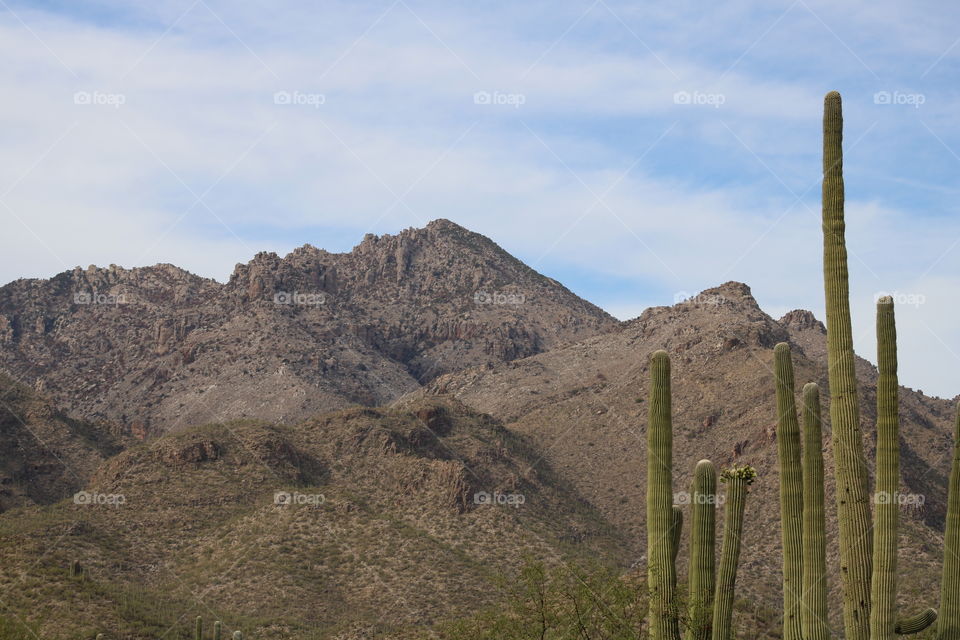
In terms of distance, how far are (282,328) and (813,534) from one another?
9763 cm

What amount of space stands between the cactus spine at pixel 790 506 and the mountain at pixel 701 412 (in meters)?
27.5

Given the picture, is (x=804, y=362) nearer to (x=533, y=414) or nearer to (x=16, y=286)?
(x=533, y=414)

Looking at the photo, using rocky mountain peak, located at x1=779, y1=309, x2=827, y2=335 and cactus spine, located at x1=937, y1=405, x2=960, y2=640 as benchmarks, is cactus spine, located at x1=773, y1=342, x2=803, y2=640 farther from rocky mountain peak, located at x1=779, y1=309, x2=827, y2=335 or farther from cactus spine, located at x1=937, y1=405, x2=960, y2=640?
rocky mountain peak, located at x1=779, y1=309, x2=827, y2=335

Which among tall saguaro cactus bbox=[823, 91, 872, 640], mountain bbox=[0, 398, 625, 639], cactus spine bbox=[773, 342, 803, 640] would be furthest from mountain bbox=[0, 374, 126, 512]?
tall saguaro cactus bbox=[823, 91, 872, 640]

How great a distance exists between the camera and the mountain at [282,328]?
106312 millimetres

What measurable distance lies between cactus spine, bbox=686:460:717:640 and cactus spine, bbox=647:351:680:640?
76 cm

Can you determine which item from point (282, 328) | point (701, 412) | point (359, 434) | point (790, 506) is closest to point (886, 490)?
point (790, 506)

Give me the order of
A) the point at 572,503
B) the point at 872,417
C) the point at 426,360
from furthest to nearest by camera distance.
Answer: the point at 426,360
the point at 572,503
the point at 872,417

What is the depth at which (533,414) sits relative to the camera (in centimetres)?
9612

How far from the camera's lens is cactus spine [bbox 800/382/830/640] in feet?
55.9

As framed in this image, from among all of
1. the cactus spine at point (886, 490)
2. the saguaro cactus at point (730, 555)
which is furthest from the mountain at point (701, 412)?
the cactus spine at point (886, 490)

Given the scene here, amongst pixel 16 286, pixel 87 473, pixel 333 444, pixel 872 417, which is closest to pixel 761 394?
pixel 872 417

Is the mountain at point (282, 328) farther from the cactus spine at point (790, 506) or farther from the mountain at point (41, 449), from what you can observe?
the cactus spine at point (790, 506)

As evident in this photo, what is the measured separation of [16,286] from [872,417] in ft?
371
